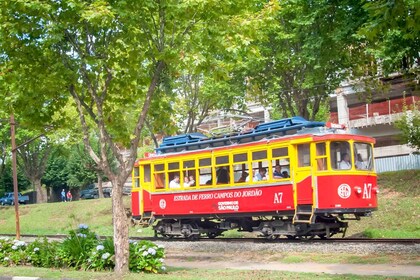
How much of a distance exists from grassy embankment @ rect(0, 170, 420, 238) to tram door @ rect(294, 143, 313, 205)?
4017mm

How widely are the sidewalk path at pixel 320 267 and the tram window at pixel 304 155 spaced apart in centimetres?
351

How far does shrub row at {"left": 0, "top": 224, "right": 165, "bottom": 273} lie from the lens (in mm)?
13656

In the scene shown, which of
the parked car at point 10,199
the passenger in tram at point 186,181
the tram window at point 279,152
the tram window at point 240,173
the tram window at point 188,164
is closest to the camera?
the tram window at point 279,152

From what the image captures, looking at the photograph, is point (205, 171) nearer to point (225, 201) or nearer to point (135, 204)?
point (225, 201)

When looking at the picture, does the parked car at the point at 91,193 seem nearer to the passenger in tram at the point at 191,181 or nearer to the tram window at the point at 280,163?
the passenger in tram at the point at 191,181

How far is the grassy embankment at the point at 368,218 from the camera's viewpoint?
23.1 metres

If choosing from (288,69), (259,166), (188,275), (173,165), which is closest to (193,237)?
(173,165)

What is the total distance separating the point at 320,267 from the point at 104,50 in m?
6.80

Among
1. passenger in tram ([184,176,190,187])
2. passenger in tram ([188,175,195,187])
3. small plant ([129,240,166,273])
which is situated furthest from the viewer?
passenger in tram ([184,176,190,187])

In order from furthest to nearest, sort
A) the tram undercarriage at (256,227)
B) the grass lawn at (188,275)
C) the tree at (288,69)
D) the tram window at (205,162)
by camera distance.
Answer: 1. the tree at (288,69)
2. the tram window at (205,162)
3. the tram undercarriage at (256,227)
4. the grass lawn at (188,275)

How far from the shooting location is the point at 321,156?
17844mm

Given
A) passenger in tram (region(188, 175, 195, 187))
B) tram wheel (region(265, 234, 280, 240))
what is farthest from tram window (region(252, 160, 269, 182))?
passenger in tram (region(188, 175, 195, 187))

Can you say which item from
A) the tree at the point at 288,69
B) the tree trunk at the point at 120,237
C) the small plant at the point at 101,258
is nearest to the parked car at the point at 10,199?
the tree at the point at 288,69

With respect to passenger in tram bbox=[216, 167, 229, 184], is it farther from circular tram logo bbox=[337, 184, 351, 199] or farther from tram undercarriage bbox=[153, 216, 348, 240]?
circular tram logo bbox=[337, 184, 351, 199]
